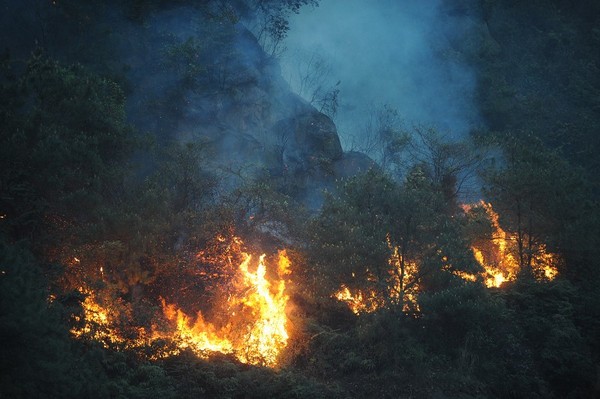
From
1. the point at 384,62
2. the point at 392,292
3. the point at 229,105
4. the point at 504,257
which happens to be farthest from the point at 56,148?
the point at 384,62

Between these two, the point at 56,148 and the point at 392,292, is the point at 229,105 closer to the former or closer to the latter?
the point at 56,148

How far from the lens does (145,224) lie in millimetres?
15859

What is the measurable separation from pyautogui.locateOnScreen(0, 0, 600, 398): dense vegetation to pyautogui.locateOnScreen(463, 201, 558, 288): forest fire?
1.33 feet

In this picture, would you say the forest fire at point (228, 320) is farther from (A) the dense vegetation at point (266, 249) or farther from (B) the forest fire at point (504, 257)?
(B) the forest fire at point (504, 257)

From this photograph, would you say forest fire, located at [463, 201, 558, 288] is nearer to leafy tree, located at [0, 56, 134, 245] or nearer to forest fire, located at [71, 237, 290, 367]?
forest fire, located at [71, 237, 290, 367]

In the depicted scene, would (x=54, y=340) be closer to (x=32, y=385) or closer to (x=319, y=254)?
(x=32, y=385)

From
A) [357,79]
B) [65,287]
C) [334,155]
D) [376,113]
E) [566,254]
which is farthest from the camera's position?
[357,79]

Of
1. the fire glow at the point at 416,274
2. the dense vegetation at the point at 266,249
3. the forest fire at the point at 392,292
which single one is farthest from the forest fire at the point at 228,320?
the fire glow at the point at 416,274

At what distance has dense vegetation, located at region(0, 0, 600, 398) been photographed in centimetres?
1274

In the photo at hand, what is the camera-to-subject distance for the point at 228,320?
17.3 meters

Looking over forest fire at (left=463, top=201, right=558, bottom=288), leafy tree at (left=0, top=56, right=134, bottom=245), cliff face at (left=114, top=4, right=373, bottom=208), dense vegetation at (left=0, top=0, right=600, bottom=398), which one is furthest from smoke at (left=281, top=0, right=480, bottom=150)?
leafy tree at (left=0, top=56, right=134, bottom=245)

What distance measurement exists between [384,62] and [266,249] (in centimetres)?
3375

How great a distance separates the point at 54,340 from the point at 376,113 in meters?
38.3

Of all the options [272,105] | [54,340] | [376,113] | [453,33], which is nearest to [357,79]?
[376,113]
